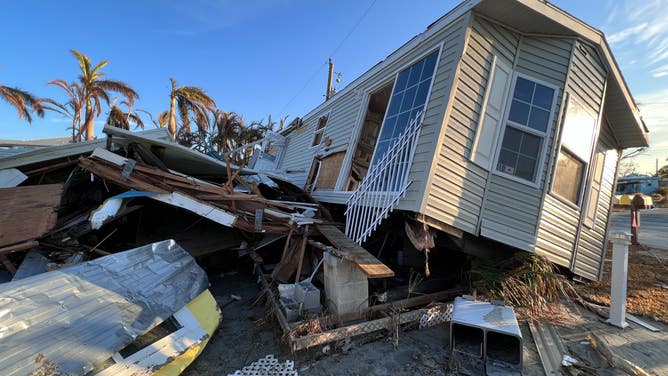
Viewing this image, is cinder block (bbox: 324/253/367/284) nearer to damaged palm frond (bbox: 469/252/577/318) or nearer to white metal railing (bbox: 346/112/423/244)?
white metal railing (bbox: 346/112/423/244)

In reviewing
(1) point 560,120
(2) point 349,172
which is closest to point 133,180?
(2) point 349,172

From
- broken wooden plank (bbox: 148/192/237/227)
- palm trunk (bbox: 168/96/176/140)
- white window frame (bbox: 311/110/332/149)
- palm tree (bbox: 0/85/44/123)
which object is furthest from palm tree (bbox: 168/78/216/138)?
broken wooden plank (bbox: 148/192/237/227)

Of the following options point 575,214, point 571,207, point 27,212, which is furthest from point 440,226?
point 27,212

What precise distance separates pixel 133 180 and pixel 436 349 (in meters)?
5.10

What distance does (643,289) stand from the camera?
5.59 meters

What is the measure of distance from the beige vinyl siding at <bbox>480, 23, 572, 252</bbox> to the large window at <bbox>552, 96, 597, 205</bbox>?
1.32 feet

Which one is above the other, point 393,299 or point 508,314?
point 508,314

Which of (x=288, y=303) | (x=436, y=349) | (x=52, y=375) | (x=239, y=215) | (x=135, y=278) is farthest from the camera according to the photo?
(x=239, y=215)

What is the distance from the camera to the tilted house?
4.07 meters

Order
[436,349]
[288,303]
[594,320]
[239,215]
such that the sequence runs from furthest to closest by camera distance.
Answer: [239,215] < [594,320] < [288,303] < [436,349]

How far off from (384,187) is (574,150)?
3558 mm

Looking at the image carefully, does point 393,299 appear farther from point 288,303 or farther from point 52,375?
point 52,375

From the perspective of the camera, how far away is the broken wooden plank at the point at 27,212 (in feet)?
12.1

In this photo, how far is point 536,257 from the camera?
178 inches
